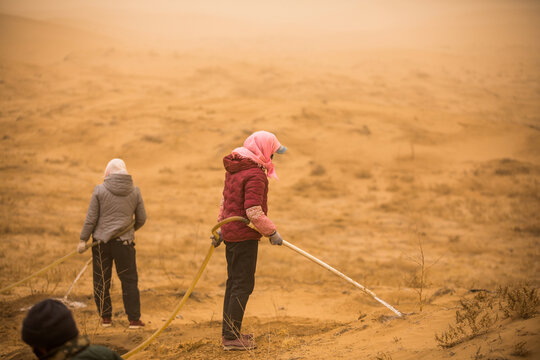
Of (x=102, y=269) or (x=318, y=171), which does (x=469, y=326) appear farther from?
(x=318, y=171)

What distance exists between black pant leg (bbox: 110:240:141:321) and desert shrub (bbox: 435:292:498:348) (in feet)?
10.4

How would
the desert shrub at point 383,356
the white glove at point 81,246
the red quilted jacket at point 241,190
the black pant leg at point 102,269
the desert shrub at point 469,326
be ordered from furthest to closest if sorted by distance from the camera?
the black pant leg at point 102,269
the white glove at point 81,246
the red quilted jacket at point 241,190
the desert shrub at point 469,326
the desert shrub at point 383,356

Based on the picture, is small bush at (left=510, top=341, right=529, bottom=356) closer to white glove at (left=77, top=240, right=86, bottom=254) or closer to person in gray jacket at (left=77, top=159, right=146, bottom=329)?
person in gray jacket at (left=77, top=159, right=146, bottom=329)

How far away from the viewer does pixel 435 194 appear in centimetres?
1414

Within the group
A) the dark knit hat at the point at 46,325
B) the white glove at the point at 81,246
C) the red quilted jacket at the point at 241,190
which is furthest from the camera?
the white glove at the point at 81,246

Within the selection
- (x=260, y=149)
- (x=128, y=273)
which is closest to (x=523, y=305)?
(x=260, y=149)

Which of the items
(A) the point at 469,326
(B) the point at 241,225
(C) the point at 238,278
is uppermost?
(B) the point at 241,225

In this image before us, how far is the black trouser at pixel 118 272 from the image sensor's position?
507 cm

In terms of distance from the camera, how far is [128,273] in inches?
202

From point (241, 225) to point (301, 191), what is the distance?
10.6 m

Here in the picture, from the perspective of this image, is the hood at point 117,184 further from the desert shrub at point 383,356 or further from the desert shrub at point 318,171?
the desert shrub at point 318,171

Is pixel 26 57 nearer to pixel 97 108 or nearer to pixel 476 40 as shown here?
pixel 97 108

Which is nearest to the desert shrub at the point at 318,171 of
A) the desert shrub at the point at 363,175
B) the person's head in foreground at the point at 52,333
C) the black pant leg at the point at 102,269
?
the desert shrub at the point at 363,175

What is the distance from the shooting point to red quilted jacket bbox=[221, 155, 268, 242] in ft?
13.1
